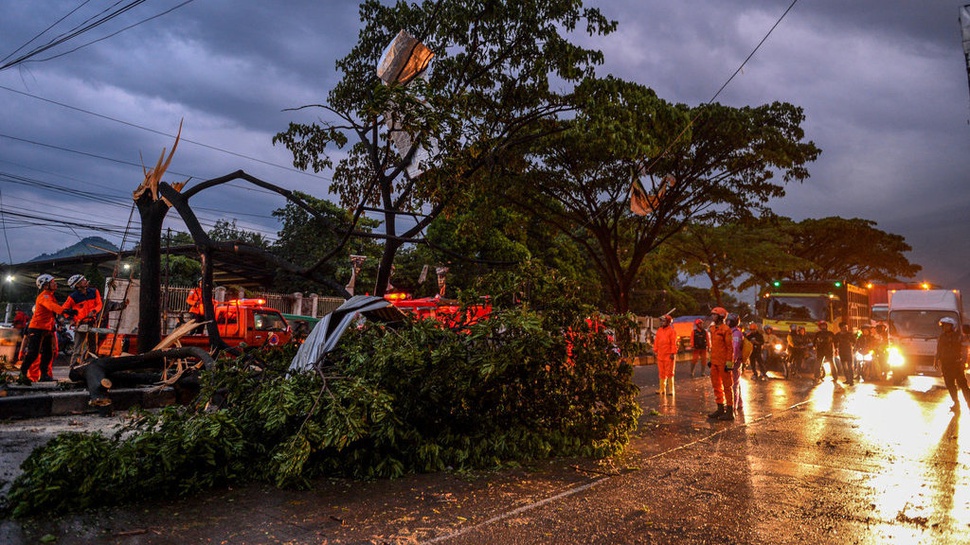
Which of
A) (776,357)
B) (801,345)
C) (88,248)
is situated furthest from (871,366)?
(88,248)

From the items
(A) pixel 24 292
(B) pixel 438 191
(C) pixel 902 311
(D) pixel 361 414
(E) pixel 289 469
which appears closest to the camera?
(E) pixel 289 469

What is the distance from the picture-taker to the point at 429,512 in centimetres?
512

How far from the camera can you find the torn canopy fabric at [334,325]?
736 cm

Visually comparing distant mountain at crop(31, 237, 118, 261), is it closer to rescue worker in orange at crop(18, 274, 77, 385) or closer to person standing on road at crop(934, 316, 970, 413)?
rescue worker in orange at crop(18, 274, 77, 385)

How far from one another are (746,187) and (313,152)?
1451 centimetres

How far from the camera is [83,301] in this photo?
39.3ft

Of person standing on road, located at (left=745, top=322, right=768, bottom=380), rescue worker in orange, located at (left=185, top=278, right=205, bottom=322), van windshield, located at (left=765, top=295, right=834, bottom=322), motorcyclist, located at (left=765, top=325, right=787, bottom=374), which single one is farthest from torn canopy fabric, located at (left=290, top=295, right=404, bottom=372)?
van windshield, located at (left=765, top=295, right=834, bottom=322)

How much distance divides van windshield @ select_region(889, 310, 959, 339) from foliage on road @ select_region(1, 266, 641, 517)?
55.5 ft

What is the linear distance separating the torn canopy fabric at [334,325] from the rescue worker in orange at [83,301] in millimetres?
6435

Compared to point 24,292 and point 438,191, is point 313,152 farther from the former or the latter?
point 24,292

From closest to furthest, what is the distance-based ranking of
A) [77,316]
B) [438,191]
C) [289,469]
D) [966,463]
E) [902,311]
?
1. [289,469]
2. [966,463]
3. [438,191]
4. [77,316]
5. [902,311]

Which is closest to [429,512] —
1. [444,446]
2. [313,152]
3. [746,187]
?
[444,446]

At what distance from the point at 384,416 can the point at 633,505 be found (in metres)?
2.39

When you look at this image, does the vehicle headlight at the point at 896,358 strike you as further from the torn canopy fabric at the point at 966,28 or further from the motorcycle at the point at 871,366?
the torn canopy fabric at the point at 966,28
